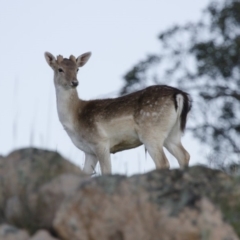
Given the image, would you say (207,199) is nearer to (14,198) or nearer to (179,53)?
(14,198)

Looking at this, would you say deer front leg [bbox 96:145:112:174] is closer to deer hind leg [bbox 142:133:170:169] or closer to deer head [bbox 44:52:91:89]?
deer hind leg [bbox 142:133:170:169]

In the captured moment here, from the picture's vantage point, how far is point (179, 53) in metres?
23.7

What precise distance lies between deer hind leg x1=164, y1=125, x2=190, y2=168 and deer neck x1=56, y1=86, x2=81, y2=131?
1354 millimetres

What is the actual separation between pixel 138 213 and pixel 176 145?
6665mm

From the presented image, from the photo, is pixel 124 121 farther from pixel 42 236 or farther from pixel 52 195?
pixel 42 236

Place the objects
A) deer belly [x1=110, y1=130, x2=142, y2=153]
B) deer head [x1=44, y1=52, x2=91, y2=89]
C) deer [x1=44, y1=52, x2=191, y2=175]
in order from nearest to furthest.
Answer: deer [x1=44, y1=52, x2=191, y2=175], deer belly [x1=110, y1=130, x2=142, y2=153], deer head [x1=44, y1=52, x2=91, y2=89]

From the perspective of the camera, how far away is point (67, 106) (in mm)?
12547

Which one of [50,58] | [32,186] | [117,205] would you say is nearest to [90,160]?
[50,58]

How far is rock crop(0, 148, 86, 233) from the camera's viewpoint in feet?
19.2

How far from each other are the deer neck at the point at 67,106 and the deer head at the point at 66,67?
112 mm

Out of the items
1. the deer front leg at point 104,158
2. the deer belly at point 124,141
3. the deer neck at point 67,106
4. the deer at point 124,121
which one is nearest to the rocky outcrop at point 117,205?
the deer at point 124,121

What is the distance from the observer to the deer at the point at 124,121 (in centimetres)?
1178

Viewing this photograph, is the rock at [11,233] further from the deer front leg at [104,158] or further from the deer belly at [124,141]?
the deer belly at [124,141]

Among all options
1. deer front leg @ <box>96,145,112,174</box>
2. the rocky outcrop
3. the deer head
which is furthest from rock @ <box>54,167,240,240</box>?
the deer head
